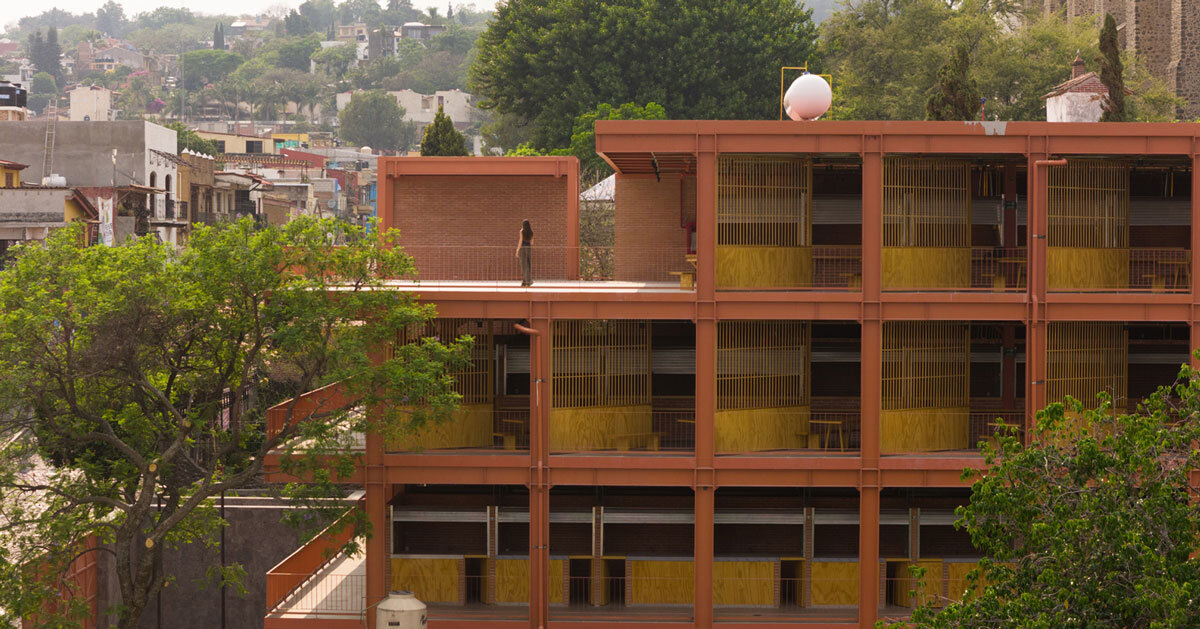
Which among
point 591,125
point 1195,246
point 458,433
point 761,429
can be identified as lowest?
point 458,433

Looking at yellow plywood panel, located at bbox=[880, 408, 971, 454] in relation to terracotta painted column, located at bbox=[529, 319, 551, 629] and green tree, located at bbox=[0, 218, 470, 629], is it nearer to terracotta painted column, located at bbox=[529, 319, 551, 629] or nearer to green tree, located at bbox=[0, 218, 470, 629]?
terracotta painted column, located at bbox=[529, 319, 551, 629]

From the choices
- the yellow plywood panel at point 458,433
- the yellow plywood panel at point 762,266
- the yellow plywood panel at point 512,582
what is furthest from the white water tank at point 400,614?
the yellow plywood panel at point 762,266

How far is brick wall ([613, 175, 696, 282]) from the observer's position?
36.0m

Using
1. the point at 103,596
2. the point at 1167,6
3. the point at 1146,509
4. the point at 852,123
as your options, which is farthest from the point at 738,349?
the point at 1167,6

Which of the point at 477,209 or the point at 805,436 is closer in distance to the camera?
the point at 805,436

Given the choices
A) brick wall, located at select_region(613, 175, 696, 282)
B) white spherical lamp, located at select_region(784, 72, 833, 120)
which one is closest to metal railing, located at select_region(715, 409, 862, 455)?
white spherical lamp, located at select_region(784, 72, 833, 120)

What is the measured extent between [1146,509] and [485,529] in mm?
16670

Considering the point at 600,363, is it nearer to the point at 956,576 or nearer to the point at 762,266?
the point at 762,266

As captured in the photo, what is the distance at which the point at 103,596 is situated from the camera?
35.9 m

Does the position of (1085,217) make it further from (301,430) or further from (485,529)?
(301,430)

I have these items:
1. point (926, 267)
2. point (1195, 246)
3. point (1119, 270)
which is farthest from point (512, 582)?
point (1195, 246)

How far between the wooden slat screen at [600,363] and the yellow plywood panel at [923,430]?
5.25 metres

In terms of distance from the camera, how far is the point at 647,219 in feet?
121

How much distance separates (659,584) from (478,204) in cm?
1159
